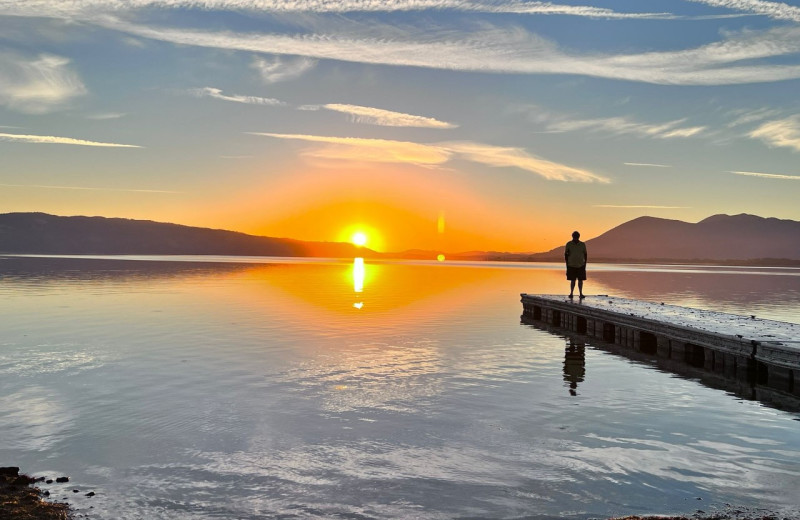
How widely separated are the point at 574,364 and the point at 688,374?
3.50 metres

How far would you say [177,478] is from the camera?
9.77 meters

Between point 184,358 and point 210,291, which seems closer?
point 184,358

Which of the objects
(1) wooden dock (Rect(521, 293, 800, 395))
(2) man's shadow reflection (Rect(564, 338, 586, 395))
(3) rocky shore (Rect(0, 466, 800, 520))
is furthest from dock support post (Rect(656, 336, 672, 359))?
(3) rocky shore (Rect(0, 466, 800, 520))

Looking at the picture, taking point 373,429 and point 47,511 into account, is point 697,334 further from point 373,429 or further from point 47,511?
point 47,511

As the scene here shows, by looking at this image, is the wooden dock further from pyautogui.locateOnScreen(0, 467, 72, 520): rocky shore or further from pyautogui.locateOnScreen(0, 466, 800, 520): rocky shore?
pyautogui.locateOnScreen(0, 467, 72, 520): rocky shore

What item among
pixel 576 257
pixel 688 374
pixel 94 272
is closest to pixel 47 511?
pixel 688 374

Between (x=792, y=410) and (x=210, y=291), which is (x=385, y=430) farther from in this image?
(x=210, y=291)

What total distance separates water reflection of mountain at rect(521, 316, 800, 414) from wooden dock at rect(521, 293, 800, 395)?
277 mm

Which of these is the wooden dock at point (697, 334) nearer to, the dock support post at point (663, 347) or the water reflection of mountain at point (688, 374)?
the dock support post at point (663, 347)

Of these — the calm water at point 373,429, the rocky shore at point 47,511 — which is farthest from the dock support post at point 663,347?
the rocky shore at point 47,511

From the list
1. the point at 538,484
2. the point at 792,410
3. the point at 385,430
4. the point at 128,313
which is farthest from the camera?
the point at 128,313

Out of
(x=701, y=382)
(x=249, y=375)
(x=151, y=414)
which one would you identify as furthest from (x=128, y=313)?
(x=701, y=382)

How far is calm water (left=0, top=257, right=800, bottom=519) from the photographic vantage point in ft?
29.8

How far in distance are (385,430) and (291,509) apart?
162 inches
